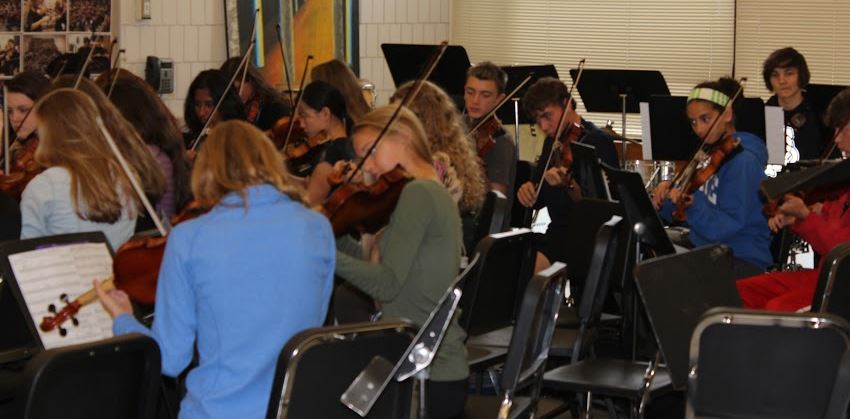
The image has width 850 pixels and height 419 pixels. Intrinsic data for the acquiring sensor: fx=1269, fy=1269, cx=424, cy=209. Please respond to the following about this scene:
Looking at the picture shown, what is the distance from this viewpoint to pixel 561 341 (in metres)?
4.20

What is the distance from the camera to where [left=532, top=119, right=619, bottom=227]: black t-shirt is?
5840 mm

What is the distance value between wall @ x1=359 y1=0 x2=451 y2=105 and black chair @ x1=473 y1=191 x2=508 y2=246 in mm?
4617

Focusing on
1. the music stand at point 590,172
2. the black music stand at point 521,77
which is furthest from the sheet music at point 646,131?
the music stand at point 590,172

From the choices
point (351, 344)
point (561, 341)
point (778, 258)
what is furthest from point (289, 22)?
point (351, 344)

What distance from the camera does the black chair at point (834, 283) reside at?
Result: 10.4ft

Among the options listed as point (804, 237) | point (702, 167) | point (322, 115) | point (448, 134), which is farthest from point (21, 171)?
point (804, 237)

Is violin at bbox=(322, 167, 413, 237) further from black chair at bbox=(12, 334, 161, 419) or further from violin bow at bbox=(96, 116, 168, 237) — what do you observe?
black chair at bbox=(12, 334, 161, 419)

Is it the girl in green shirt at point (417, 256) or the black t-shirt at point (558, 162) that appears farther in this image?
the black t-shirt at point (558, 162)

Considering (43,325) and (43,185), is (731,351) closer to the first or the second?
(43,325)

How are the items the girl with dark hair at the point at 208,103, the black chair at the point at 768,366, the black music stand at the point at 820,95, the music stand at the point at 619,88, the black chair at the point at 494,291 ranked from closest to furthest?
the black chair at the point at 768,366, the black chair at the point at 494,291, the girl with dark hair at the point at 208,103, the black music stand at the point at 820,95, the music stand at the point at 619,88

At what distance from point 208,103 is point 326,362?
3927 millimetres

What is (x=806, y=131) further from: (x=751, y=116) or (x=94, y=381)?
(x=94, y=381)

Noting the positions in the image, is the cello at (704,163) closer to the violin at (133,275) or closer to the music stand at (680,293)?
the music stand at (680,293)

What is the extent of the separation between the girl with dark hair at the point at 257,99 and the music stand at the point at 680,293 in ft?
10.7
